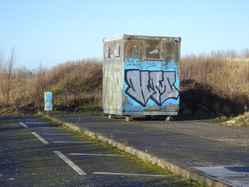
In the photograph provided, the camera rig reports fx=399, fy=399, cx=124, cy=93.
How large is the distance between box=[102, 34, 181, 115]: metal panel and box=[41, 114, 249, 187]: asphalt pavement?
327 cm

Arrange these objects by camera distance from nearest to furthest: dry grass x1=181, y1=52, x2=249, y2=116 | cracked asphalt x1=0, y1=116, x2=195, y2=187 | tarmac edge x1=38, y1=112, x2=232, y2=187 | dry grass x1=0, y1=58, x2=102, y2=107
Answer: tarmac edge x1=38, y1=112, x2=232, y2=187
cracked asphalt x1=0, y1=116, x2=195, y2=187
dry grass x1=181, y1=52, x2=249, y2=116
dry grass x1=0, y1=58, x2=102, y2=107

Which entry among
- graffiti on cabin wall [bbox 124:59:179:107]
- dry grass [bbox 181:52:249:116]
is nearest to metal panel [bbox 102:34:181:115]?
graffiti on cabin wall [bbox 124:59:179:107]

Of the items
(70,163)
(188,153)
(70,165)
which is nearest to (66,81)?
(188,153)

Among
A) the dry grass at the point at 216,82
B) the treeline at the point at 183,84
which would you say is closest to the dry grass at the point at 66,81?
the treeline at the point at 183,84

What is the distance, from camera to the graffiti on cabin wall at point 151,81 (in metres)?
15.8

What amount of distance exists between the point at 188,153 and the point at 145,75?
7.91m

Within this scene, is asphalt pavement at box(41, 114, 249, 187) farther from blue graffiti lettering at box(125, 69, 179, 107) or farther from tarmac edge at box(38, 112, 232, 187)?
blue graffiti lettering at box(125, 69, 179, 107)

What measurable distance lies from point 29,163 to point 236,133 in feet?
22.5

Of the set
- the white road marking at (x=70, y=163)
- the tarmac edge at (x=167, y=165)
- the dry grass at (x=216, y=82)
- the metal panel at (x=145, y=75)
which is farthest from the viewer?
the dry grass at (x=216, y=82)

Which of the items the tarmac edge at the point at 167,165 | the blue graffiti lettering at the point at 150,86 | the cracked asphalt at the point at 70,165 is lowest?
the cracked asphalt at the point at 70,165

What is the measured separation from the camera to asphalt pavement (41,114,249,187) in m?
6.18

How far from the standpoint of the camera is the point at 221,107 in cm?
2131

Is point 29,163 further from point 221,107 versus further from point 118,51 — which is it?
point 221,107

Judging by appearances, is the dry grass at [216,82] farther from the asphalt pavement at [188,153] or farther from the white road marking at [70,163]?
the white road marking at [70,163]
